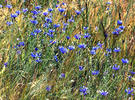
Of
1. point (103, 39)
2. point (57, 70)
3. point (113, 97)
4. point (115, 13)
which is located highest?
point (115, 13)

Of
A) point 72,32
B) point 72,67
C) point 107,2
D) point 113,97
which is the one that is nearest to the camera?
point 113,97

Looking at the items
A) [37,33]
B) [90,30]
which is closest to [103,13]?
[90,30]

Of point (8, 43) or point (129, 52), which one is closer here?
point (8, 43)

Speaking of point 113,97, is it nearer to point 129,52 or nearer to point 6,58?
point 129,52

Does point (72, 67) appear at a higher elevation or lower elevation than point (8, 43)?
lower

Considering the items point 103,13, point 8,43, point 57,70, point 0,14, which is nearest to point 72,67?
point 57,70

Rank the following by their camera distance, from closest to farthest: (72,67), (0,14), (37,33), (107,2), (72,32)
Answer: (72,67)
(37,33)
(72,32)
(0,14)
(107,2)
